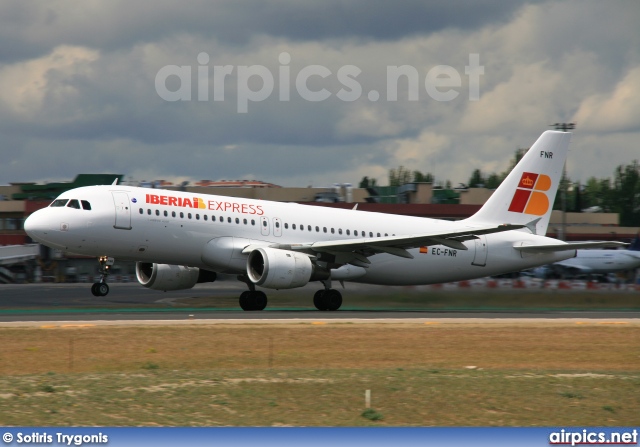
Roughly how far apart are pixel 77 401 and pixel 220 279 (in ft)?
95.1

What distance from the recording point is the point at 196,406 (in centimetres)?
1564

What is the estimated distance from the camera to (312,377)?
18.3 metres

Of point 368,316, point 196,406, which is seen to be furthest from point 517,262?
point 196,406

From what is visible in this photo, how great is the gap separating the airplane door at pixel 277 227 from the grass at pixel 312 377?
892cm

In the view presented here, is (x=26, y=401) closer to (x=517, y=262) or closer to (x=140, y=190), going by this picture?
(x=140, y=190)

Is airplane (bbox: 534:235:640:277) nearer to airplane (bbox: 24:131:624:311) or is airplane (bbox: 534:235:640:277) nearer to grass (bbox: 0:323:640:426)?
airplane (bbox: 24:131:624:311)

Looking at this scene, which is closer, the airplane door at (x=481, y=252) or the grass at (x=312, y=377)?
the grass at (x=312, y=377)

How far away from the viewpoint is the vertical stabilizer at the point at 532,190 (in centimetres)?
4200

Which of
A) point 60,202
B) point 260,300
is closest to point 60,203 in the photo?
point 60,202

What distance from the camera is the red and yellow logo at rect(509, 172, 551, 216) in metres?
42.2

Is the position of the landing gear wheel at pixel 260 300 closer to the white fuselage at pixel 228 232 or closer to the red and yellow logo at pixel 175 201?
the white fuselage at pixel 228 232

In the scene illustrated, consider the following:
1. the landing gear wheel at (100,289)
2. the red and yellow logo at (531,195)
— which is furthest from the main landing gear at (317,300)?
the red and yellow logo at (531,195)

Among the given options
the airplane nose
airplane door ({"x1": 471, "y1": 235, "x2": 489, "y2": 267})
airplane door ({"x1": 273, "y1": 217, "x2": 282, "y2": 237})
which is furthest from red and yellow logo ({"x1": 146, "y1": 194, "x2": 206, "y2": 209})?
airplane door ({"x1": 471, "y1": 235, "x2": 489, "y2": 267})

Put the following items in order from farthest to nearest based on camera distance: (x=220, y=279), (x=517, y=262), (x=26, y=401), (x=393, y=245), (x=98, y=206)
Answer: (x=220, y=279) → (x=517, y=262) → (x=393, y=245) → (x=98, y=206) → (x=26, y=401)
